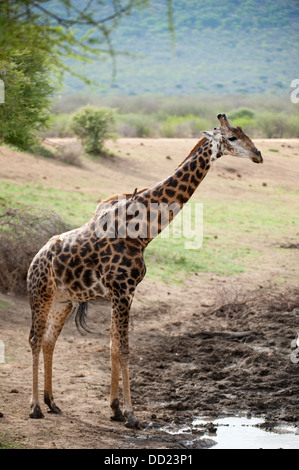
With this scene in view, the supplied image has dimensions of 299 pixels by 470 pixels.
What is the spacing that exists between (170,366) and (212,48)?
89899 mm

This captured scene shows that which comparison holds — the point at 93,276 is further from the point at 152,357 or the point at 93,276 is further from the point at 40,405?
the point at 152,357

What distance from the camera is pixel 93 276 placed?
7.23 metres

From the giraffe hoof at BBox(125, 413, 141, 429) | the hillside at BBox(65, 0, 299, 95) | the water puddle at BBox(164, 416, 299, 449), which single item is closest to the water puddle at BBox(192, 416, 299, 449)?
the water puddle at BBox(164, 416, 299, 449)

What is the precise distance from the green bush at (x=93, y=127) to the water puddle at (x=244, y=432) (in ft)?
72.1

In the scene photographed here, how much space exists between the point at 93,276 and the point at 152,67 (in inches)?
3760

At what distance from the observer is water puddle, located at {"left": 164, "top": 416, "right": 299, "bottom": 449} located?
662 cm

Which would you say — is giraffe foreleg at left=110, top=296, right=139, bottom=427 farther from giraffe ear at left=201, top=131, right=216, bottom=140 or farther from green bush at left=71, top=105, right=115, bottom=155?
green bush at left=71, top=105, right=115, bottom=155

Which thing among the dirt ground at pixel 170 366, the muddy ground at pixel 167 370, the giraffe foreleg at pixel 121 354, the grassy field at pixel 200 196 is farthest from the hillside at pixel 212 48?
the giraffe foreleg at pixel 121 354

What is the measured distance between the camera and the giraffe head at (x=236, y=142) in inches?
279

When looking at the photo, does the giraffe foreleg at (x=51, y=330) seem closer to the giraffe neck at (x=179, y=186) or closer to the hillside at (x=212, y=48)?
the giraffe neck at (x=179, y=186)

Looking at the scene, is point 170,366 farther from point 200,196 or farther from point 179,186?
point 200,196

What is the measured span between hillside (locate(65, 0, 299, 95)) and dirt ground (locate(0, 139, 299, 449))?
256 ft

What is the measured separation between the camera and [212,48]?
94938mm
